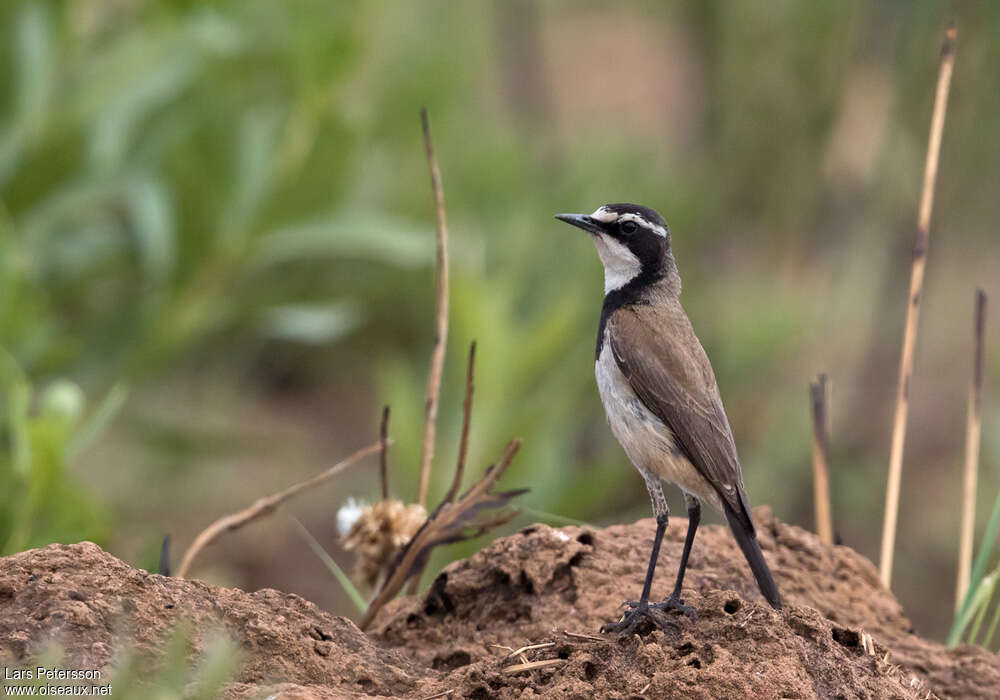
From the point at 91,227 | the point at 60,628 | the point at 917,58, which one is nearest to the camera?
the point at 60,628

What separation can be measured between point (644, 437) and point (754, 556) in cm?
43

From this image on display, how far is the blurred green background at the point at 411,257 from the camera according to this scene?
6566mm

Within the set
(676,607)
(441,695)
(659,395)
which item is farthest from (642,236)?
(441,695)

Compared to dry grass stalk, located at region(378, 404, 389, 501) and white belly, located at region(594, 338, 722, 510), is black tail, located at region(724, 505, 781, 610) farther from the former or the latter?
dry grass stalk, located at region(378, 404, 389, 501)

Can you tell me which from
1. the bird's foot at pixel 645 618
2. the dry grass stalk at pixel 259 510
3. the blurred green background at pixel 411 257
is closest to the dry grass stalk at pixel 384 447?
the dry grass stalk at pixel 259 510

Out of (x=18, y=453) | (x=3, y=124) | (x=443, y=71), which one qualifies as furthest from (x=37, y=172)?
(x=443, y=71)

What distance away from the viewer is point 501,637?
9.98ft

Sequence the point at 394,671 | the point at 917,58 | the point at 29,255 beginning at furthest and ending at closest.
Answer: the point at 917,58 → the point at 29,255 → the point at 394,671

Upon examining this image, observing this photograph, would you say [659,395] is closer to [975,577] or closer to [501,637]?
[501,637]

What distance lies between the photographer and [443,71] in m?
9.23

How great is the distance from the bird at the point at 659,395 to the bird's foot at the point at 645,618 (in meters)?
0.08

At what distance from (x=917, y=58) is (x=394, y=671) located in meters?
6.51

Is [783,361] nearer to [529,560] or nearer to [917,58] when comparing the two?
[917,58]

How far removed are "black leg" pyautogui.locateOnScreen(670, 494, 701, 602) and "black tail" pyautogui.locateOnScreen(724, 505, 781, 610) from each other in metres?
0.10
